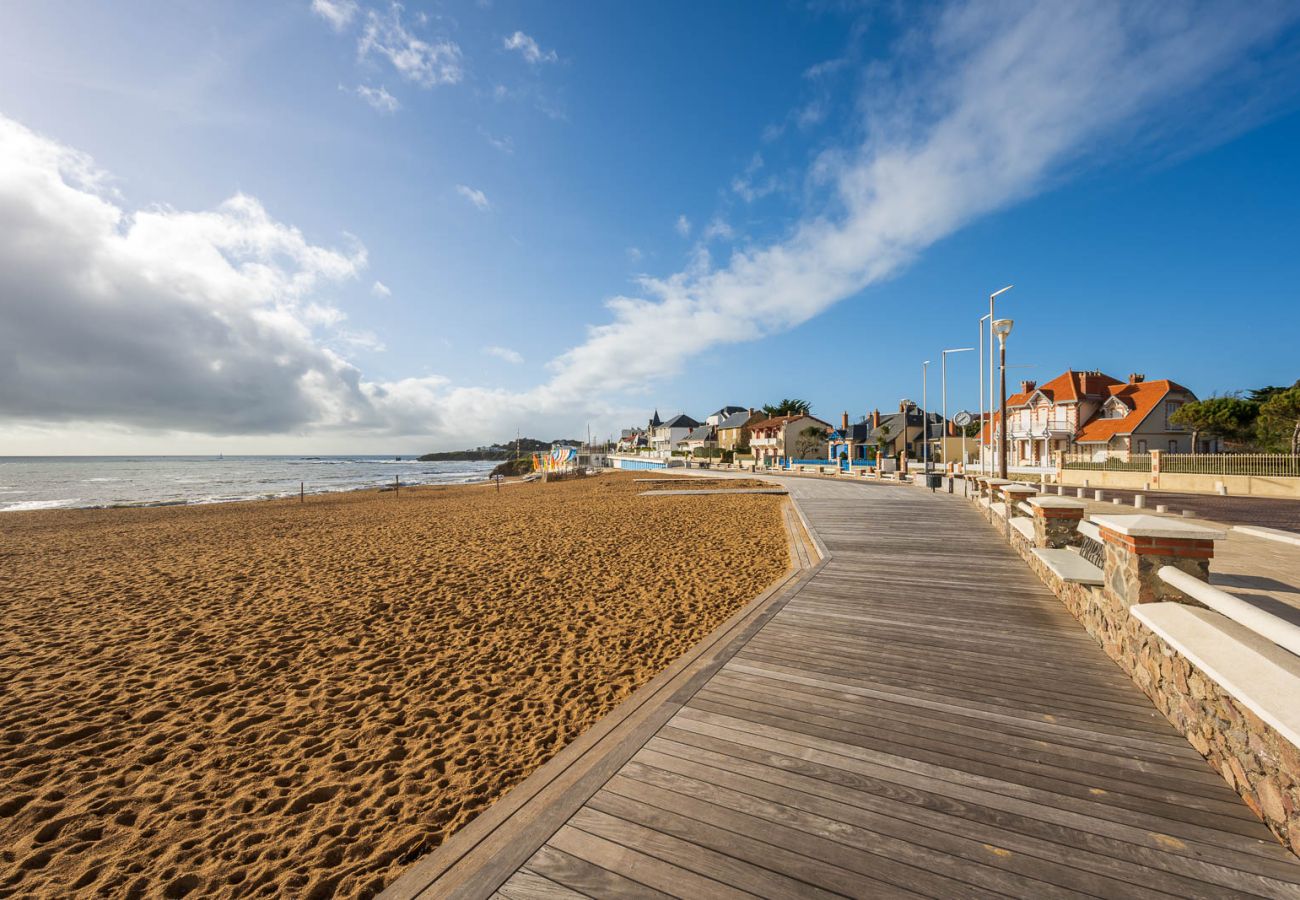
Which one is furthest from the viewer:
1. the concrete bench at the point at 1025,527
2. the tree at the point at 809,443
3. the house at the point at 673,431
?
the house at the point at 673,431

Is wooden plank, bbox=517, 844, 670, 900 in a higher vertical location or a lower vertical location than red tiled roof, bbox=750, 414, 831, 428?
lower

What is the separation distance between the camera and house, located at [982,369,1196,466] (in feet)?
121

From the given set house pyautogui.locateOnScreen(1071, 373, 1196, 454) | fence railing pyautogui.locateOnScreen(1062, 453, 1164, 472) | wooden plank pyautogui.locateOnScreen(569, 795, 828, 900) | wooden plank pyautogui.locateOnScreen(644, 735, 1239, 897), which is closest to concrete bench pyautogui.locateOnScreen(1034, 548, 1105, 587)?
wooden plank pyautogui.locateOnScreen(644, 735, 1239, 897)

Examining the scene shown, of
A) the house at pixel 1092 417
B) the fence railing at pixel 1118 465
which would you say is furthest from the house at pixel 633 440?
the fence railing at pixel 1118 465

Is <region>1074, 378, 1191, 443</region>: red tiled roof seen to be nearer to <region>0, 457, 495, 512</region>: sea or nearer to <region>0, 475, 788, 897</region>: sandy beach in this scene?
<region>0, 475, 788, 897</region>: sandy beach

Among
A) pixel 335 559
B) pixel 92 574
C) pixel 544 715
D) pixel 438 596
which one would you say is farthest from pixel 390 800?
pixel 92 574

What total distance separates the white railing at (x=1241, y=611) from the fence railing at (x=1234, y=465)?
26.4 m

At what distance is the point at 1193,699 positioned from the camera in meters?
3.16

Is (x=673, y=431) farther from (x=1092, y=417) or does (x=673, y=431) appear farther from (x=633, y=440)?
(x=1092, y=417)

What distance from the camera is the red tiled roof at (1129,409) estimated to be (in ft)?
121

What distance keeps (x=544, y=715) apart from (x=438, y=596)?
474cm

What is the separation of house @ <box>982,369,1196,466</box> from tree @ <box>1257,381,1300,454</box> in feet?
16.1

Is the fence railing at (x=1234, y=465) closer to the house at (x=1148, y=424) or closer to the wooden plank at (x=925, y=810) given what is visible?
the house at (x=1148, y=424)

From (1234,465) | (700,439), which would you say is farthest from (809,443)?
(1234,465)
